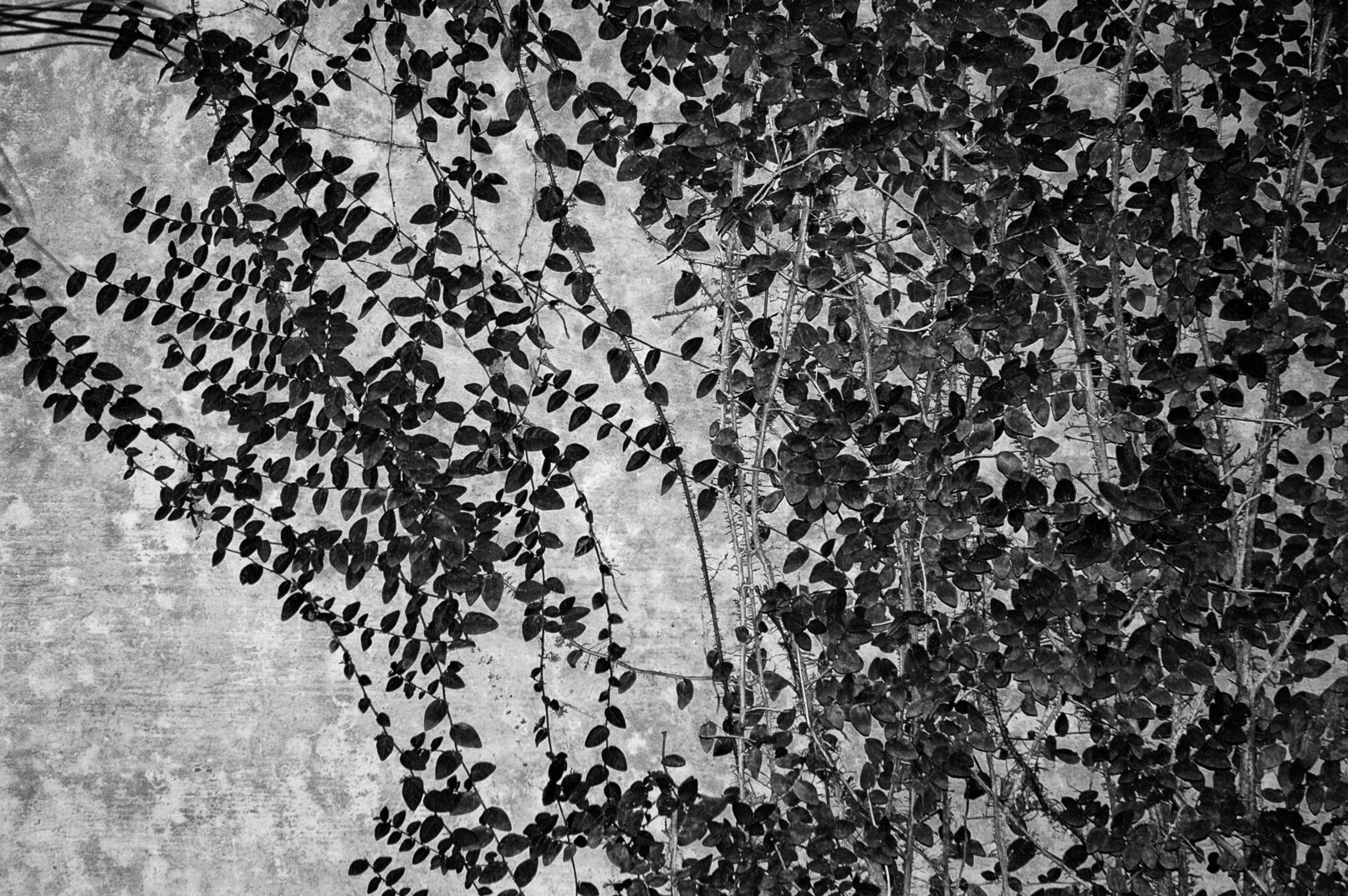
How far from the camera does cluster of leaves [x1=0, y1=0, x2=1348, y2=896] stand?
1.28m

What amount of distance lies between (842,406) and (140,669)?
4.41ft

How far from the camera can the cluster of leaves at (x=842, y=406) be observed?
1.28 metres

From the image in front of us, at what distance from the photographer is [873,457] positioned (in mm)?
1311

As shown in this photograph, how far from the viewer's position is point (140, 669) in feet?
5.39

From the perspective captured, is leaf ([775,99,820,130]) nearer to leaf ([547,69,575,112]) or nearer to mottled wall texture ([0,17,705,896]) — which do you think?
leaf ([547,69,575,112])

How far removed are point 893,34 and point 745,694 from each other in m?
1.02

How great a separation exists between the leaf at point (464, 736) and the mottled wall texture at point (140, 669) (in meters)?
0.12

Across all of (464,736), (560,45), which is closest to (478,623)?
(464,736)

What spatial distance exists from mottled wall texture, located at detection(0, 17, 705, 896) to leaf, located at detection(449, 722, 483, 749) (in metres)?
0.12

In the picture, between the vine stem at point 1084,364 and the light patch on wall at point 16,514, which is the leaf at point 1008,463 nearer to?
the vine stem at point 1084,364

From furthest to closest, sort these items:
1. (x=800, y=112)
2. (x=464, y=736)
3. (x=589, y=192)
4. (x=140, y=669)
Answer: (x=140, y=669)
(x=464, y=736)
(x=589, y=192)
(x=800, y=112)

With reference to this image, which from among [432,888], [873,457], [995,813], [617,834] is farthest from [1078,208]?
[432,888]

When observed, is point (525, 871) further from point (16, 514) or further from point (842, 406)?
point (16, 514)

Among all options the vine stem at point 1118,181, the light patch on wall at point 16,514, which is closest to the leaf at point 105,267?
the light patch on wall at point 16,514
